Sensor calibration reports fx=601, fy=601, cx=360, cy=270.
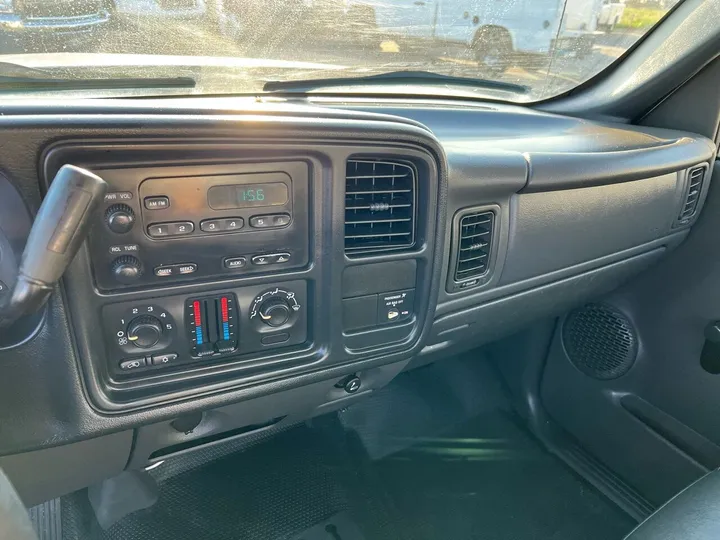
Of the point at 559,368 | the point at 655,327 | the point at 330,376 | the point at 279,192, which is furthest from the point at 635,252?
the point at 279,192

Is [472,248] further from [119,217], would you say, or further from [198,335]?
[119,217]

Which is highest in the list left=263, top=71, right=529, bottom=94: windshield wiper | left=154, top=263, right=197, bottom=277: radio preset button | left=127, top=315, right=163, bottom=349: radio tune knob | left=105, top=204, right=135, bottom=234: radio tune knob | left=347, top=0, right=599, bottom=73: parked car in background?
left=347, top=0, right=599, bottom=73: parked car in background

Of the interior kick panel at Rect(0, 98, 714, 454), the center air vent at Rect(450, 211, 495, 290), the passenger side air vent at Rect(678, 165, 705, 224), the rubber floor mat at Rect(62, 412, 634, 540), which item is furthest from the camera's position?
the passenger side air vent at Rect(678, 165, 705, 224)

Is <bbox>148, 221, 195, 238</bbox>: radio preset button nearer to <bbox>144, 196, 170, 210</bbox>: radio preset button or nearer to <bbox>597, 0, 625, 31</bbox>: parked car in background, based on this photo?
<bbox>144, 196, 170, 210</bbox>: radio preset button

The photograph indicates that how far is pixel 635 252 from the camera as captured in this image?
176 centimetres

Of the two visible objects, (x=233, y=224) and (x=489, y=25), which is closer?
(x=233, y=224)

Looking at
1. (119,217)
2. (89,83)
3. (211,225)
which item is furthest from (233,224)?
(89,83)

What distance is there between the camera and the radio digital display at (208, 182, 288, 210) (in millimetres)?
937

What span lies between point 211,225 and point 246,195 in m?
0.07

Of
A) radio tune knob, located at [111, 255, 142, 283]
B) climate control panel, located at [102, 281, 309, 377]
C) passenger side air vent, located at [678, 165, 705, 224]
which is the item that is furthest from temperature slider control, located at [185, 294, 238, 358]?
passenger side air vent, located at [678, 165, 705, 224]

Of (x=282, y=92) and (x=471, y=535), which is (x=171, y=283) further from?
(x=471, y=535)

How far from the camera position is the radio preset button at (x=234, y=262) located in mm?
980

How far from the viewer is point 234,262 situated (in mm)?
988

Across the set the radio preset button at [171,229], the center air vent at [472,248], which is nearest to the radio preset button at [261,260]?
the radio preset button at [171,229]
